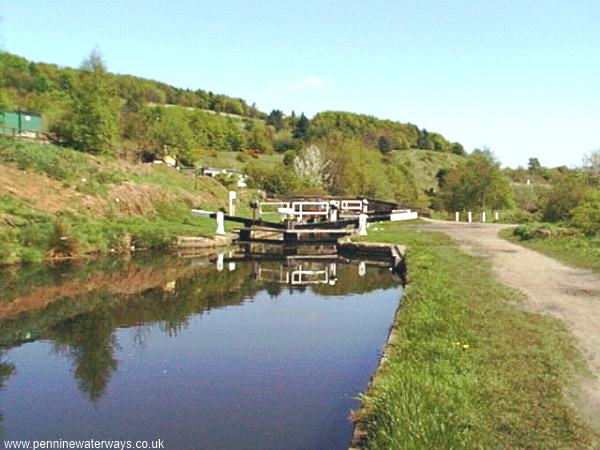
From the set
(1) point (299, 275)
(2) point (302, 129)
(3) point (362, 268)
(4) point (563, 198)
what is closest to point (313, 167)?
(4) point (563, 198)

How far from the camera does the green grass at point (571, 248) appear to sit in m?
13.8

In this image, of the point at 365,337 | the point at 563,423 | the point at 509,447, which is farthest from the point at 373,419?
the point at 365,337

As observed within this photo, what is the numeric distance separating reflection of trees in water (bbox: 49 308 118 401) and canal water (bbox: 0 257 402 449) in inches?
1.1

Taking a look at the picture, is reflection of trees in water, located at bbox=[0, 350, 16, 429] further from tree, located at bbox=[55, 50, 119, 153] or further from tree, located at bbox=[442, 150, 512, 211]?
tree, located at bbox=[442, 150, 512, 211]

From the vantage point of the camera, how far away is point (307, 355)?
818cm

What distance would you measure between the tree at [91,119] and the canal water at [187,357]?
78.1 feet

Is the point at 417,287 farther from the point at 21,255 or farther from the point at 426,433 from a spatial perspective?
the point at 21,255

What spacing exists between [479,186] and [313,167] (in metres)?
14.9

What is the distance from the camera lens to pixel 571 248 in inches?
656

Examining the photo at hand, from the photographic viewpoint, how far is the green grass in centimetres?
1383

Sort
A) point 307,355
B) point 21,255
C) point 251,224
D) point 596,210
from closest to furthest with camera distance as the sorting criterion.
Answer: point 307,355, point 21,255, point 596,210, point 251,224

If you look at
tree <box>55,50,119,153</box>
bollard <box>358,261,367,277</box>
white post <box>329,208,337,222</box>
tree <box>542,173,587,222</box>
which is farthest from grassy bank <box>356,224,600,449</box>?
tree <box>55,50,119,153</box>

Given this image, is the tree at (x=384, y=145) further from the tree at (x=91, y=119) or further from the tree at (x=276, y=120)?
the tree at (x=91, y=119)

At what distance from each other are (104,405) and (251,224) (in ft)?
64.9
